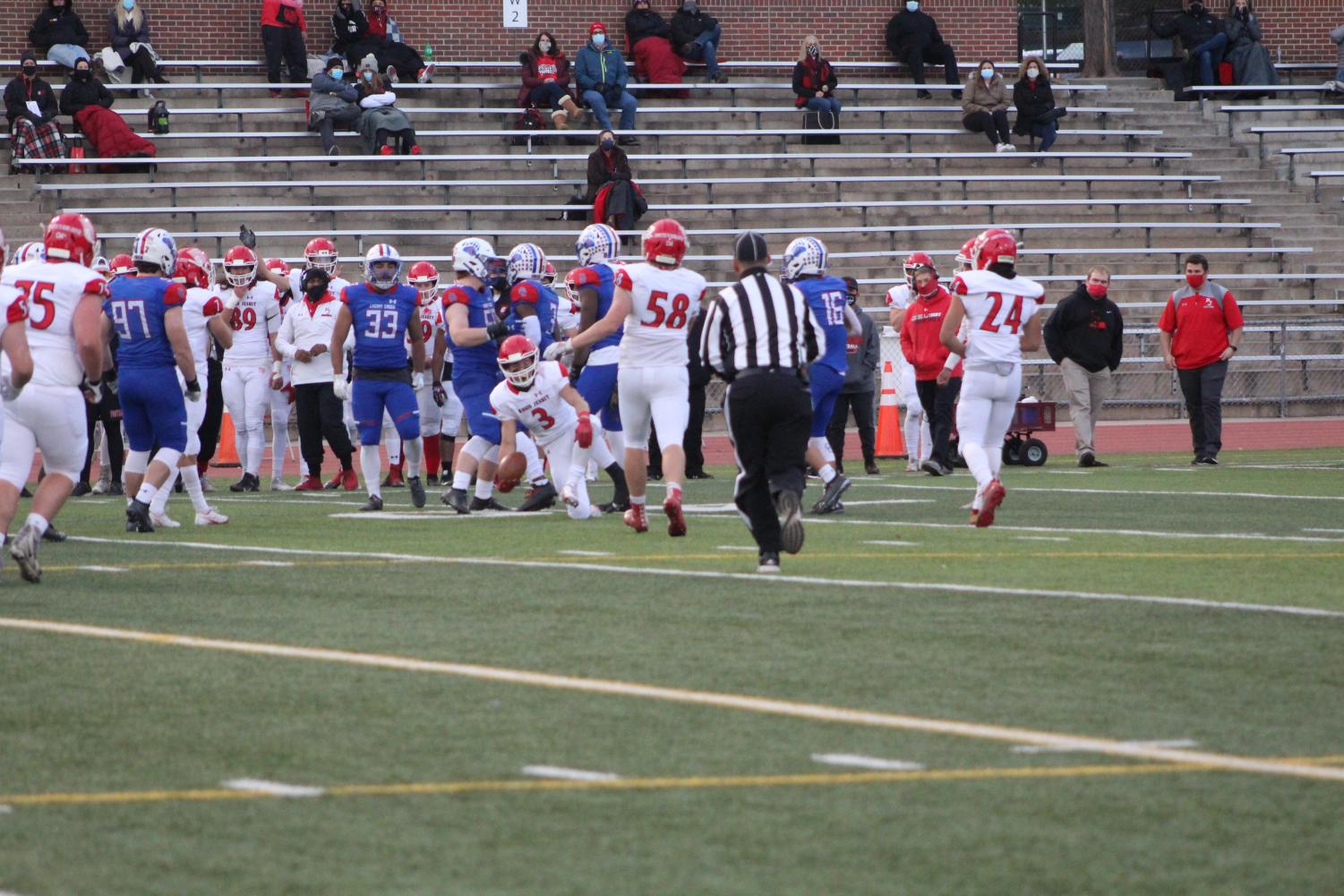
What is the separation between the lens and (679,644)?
760cm

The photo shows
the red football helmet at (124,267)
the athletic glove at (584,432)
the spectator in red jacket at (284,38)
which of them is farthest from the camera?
the spectator in red jacket at (284,38)

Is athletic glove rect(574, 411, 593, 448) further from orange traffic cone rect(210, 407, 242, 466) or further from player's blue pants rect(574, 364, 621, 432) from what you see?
orange traffic cone rect(210, 407, 242, 466)

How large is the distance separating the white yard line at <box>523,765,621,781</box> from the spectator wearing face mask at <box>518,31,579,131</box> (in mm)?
24255

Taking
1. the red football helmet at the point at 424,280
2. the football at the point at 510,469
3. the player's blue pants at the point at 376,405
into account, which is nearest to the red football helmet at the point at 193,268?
the player's blue pants at the point at 376,405

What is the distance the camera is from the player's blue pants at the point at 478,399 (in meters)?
14.1

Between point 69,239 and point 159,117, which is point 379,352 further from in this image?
point 159,117

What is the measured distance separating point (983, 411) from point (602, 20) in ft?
69.1

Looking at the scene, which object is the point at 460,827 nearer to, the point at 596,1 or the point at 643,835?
the point at 643,835

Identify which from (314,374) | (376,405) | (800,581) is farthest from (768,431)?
(314,374)

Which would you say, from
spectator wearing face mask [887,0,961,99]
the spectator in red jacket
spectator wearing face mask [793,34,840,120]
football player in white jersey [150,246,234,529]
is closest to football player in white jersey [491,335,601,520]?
football player in white jersey [150,246,234,529]

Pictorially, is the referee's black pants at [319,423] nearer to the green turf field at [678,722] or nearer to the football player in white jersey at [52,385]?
the green turf field at [678,722]

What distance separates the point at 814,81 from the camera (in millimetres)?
30297

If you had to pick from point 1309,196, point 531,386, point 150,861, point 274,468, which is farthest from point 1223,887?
point 1309,196

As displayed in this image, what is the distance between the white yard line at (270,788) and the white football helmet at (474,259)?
30.5 feet
